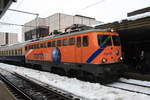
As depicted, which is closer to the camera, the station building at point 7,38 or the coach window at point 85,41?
the coach window at point 85,41

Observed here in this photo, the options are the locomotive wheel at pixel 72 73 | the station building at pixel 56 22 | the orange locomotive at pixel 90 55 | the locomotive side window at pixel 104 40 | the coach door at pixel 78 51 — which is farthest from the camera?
the station building at pixel 56 22

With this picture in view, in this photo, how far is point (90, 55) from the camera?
9133 millimetres

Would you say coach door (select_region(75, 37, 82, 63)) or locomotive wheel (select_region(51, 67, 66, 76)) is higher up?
coach door (select_region(75, 37, 82, 63))

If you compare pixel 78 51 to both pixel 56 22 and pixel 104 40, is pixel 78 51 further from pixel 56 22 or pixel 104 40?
pixel 56 22

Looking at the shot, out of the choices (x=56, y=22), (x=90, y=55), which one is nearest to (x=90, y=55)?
(x=90, y=55)

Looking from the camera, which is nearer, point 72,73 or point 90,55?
point 90,55

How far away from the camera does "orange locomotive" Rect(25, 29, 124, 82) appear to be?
8.93m

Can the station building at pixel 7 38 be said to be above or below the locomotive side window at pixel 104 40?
above

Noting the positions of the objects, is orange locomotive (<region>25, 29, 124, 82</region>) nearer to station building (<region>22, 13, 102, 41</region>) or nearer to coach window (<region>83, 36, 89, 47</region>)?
coach window (<region>83, 36, 89, 47</region>)

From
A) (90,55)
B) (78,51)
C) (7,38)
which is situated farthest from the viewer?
(7,38)

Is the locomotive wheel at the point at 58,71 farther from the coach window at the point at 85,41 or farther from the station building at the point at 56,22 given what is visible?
the station building at the point at 56,22

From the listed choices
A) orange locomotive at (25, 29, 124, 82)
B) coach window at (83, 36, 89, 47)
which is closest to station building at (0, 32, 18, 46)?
orange locomotive at (25, 29, 124, 82)

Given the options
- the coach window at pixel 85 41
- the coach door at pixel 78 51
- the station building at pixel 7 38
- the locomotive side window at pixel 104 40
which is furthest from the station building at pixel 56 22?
the locomotive side window at pixel 104 40

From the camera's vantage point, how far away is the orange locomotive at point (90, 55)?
352 inches
